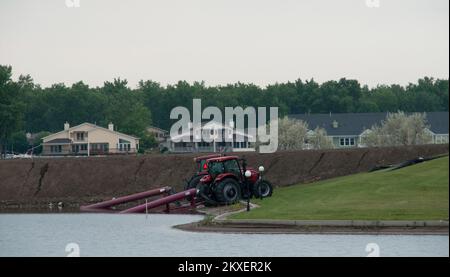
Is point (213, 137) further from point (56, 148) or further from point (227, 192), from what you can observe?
point (227, 192)

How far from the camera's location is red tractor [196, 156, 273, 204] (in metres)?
57.3

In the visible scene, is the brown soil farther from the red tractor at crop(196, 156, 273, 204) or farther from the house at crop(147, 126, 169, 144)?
the house at crop(147, 126, 169, 144)

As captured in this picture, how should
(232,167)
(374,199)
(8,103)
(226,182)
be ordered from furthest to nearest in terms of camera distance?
(8,103)
(232,167)
(226,182)
(374,199)

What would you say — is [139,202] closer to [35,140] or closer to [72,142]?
[72,142]

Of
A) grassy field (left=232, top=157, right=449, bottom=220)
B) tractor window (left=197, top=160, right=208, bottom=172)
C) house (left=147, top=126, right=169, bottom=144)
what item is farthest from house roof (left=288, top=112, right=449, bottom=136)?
tractor window (left=197, top=160, right=208, bottom=172)

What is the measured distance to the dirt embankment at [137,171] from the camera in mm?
73812

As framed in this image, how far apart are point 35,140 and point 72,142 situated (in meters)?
15.2

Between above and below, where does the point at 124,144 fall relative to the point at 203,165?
above

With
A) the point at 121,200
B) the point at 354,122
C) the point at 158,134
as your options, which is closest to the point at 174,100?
the point at 158,134

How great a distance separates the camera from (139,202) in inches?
2712

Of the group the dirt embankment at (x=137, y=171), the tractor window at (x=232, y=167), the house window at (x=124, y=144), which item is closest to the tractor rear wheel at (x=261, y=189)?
the tractor window at (x=232, y=167)

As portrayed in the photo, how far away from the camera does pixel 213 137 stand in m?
118

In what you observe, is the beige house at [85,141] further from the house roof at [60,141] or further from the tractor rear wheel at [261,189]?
the tractor rear wheel at [261,189]

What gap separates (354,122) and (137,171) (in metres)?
60.9
